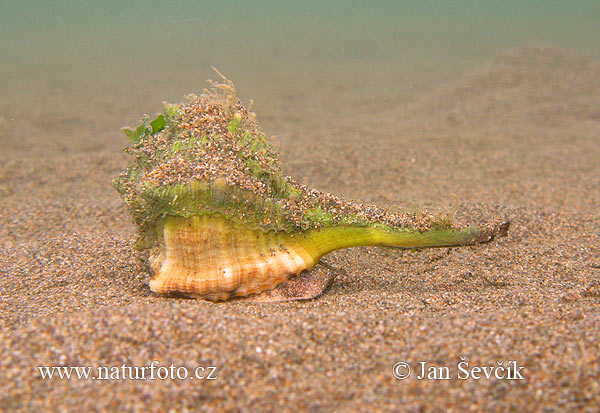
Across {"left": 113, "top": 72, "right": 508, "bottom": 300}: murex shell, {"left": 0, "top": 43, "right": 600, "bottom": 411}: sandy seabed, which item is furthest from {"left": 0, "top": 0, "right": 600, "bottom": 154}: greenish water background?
{"left": 113, "top": 72, "right": 508, "bottom": 300}: murex shell

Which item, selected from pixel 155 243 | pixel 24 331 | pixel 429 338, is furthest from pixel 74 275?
pixel 429 338

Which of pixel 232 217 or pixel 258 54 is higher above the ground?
pixel 258 54

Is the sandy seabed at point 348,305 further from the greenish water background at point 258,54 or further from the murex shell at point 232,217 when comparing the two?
the greenish water background at point 258,54

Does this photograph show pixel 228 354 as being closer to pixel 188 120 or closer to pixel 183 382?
pixel 183 382

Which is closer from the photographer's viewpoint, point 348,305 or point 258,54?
point 348,305

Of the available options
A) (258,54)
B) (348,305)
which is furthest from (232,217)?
(258,54)

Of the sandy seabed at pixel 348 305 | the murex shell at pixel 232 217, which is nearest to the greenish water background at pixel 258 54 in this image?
the sandy seabed at pixel 348 305

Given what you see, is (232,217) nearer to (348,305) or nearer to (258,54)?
(348,305)
